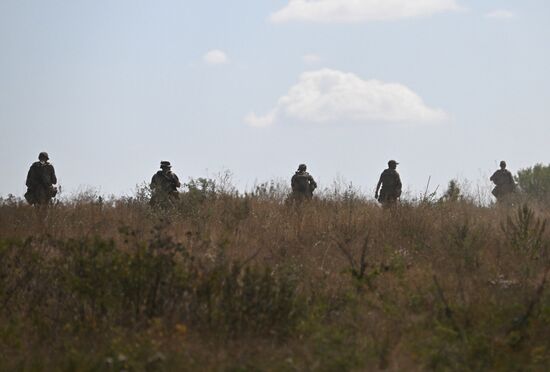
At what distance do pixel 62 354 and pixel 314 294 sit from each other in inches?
119

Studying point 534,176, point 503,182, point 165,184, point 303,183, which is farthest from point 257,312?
point 534,176

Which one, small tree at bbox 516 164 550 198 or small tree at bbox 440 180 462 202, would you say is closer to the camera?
small tree at bbox 440 180 462 202

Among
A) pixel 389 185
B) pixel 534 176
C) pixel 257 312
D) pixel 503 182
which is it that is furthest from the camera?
pixel 534 176

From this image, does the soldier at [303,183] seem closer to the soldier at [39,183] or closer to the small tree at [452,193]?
the small tree at [452,193]

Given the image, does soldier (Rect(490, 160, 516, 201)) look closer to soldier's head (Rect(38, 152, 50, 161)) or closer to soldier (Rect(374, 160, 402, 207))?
soldier (Rect(374, 160, 402, 207))

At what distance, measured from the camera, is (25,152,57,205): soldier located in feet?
66.6

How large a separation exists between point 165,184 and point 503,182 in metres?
9.92

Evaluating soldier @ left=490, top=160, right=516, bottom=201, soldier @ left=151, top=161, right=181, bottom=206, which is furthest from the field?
soldier @ left=490, top=160, right=516, bottom=201

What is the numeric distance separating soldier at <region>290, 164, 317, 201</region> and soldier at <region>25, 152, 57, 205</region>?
5.46 meters

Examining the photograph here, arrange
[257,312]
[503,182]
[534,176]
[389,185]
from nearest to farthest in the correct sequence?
[257,312] < [389,185] < [503,182] < [534,176]

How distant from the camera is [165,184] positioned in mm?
20469

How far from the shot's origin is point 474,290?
1102 cm

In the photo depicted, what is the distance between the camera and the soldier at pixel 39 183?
20.3 m

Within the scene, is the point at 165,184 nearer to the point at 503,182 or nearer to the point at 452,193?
the point at 452,193
